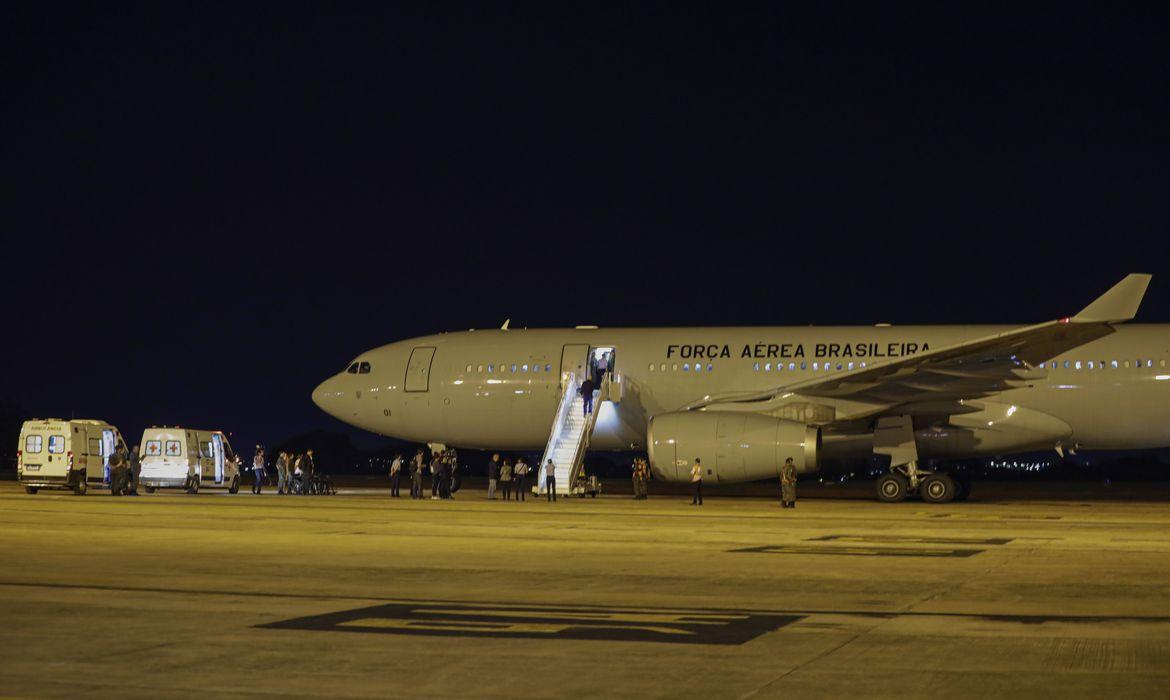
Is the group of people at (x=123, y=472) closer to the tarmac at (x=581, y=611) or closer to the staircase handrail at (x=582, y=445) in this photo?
the staircase handrail at (x=582, y=445)

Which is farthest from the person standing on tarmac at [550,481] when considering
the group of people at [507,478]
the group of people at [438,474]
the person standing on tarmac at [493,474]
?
the group of people at [438,474]

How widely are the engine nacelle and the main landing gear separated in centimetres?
249

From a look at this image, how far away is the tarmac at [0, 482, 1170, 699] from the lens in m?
6.92

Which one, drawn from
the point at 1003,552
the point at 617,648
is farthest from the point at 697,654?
the point at 1003,552

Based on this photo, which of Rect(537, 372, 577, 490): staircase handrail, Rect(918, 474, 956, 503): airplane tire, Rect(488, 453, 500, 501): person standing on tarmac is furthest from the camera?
Rect(488, 453, 500, 501): person standing on tarmac

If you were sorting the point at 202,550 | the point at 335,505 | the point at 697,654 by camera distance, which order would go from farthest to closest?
the point at 335,505, the point at 202,550, the point at 697,654

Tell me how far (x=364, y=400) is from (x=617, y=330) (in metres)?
6.15

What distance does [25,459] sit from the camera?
29453 mm

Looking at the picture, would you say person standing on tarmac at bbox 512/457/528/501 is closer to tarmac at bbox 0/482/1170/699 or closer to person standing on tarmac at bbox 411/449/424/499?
person standing on tarmac at bbox 411/449/424/499

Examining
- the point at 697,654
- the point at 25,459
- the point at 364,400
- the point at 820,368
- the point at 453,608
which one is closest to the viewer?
the point at 697,654

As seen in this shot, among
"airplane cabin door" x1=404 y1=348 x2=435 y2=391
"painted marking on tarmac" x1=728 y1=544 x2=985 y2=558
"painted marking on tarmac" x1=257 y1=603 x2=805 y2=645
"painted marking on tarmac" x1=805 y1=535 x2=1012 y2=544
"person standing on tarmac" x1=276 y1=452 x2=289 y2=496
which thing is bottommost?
"painted marking on tarmac" x1=257 y1=603 x2=805 y2=645

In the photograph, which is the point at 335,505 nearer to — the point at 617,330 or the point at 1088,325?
the point at 617,330

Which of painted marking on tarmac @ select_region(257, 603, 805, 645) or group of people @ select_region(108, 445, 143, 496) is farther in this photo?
group of people @ select_region(108, 445, 143, 496)

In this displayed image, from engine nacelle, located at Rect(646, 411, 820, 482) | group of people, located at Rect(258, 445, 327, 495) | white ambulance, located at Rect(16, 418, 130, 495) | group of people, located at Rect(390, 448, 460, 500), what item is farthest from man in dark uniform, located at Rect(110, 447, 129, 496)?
engine nacelle, located at Rect(646, 411, 820, 482)
